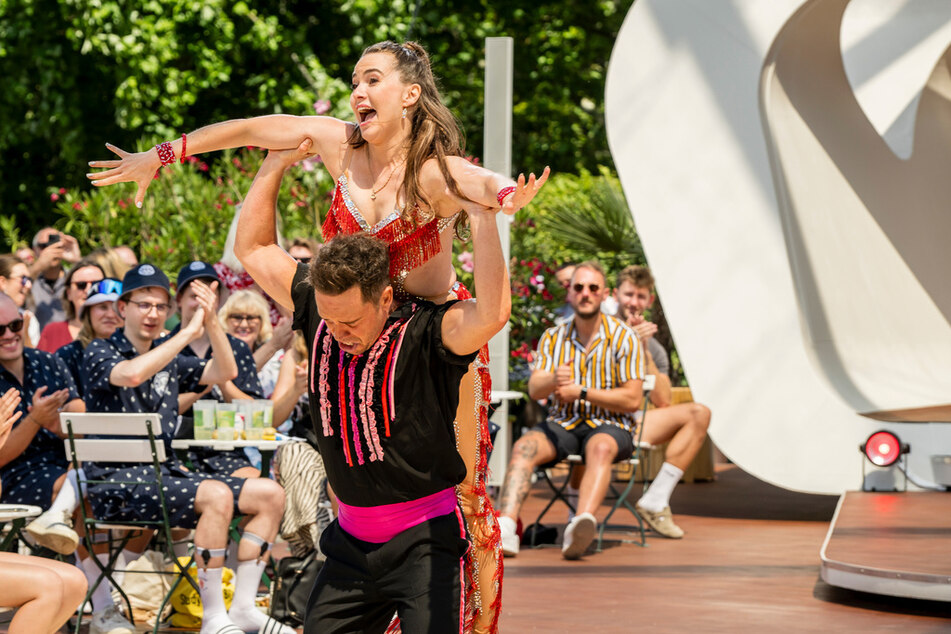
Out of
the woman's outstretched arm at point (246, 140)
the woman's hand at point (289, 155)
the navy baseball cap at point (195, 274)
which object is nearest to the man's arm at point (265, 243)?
the woman's hand at point (289, 155)

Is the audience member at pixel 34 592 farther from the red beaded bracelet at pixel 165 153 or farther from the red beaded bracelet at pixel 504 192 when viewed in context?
the red beaded bracelet at pixel 504 192

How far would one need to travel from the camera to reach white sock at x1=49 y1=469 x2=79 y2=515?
5832mm

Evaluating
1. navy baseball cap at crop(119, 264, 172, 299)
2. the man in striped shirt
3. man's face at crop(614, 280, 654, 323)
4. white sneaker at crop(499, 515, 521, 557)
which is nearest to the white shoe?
the man in striped shirt

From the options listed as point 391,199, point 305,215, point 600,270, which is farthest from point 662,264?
point 391,199

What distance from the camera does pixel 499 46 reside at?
853 centimetres

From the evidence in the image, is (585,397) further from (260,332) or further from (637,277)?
(260,332)

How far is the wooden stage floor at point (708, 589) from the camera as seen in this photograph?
19.4ft

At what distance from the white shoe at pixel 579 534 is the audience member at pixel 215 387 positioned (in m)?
1.93

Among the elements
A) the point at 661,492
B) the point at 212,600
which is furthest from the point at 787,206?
the point at 212,600

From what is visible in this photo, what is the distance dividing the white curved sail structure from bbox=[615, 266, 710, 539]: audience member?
0.87 feet

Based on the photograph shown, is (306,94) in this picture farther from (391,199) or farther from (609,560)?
(391,199)

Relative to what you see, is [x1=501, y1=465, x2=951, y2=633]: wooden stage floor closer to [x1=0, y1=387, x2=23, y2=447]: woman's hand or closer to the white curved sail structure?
the white curved sail structure

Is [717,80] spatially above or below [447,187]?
above

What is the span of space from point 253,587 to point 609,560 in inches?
98.7
